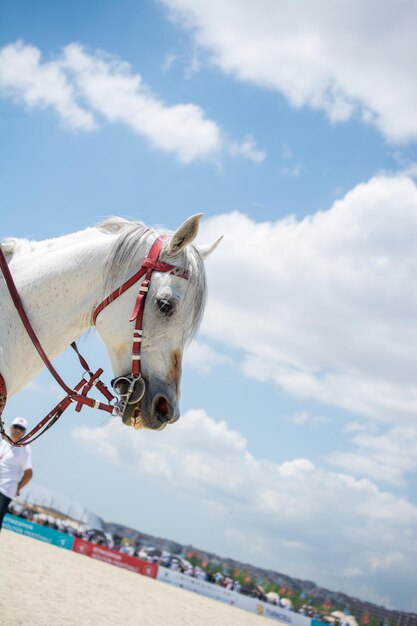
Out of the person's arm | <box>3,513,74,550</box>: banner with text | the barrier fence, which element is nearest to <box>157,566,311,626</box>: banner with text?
the barrier fence

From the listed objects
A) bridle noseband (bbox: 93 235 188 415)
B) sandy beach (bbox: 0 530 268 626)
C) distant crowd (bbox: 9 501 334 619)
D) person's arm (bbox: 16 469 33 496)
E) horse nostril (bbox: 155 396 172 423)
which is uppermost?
bridle noseband (bbox: 93 235 188 415)

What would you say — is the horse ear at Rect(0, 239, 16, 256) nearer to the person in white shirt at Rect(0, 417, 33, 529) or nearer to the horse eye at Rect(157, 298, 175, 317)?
the horse eye at Rect(157, 298, 175, 317)

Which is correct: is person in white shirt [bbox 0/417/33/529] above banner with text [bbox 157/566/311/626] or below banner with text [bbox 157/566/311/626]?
above

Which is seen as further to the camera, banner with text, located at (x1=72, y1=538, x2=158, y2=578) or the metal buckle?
banner with text, located at (x1=72, y1=538, x2=158, y2=578)

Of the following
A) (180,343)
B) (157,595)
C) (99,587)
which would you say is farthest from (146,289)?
(157,595)

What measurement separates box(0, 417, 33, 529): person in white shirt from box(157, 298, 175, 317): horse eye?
5.42 metres

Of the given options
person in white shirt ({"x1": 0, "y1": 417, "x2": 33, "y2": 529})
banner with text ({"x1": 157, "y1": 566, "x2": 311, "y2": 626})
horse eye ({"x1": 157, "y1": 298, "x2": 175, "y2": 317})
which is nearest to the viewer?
horse eye ({"x1": 157, "y1": 298, "x2": 175, "y2": 317})

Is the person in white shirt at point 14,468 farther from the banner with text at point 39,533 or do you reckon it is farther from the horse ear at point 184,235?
the banner with text at point 39,533

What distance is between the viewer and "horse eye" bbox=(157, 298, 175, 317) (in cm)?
309

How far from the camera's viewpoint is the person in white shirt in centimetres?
794

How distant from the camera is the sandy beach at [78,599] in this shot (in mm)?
8961

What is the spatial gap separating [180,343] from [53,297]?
27.2 inches

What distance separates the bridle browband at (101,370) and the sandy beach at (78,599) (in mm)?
5499

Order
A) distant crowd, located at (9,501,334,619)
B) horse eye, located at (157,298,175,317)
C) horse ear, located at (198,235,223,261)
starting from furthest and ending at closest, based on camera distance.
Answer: distant crowd, located at (9,501,334,619)
horse ear, located at (198,235,223,261)
horse eye, located at (157,298,175,317)
